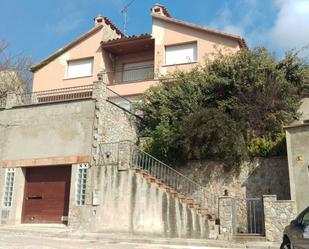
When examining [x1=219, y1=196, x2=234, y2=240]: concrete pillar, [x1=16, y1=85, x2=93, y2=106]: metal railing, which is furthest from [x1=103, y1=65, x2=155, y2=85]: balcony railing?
[x1=219, y1=196, x2=234, y2=240]: concrete pillar

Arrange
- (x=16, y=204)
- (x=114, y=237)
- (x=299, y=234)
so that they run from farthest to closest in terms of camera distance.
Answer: (x=16, y=204)
(x=114, y=237)
(x=299, y=234)

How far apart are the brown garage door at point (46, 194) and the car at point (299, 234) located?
36.6ft

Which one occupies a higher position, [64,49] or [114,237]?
[64,49]

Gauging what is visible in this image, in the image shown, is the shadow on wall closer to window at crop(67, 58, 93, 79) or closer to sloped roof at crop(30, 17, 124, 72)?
window at crop(67, 58, 93, 79)

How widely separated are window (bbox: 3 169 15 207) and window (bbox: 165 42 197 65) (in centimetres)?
1129

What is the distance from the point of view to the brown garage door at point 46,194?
18.8 m

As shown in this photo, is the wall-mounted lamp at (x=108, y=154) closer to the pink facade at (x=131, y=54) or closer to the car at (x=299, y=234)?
the pink facade at (x=131, y=54)

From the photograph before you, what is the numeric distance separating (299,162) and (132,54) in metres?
15.5

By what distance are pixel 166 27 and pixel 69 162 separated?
38.9 feet

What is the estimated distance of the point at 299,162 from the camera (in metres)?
15.4

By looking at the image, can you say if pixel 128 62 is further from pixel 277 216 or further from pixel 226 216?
pixel 277 216

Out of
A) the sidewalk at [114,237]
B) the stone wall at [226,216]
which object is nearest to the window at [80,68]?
the sidewalk at [114,237]

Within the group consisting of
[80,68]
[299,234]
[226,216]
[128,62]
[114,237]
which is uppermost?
[128,62]

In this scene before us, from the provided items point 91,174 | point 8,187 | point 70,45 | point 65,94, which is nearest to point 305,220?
point 91,174
